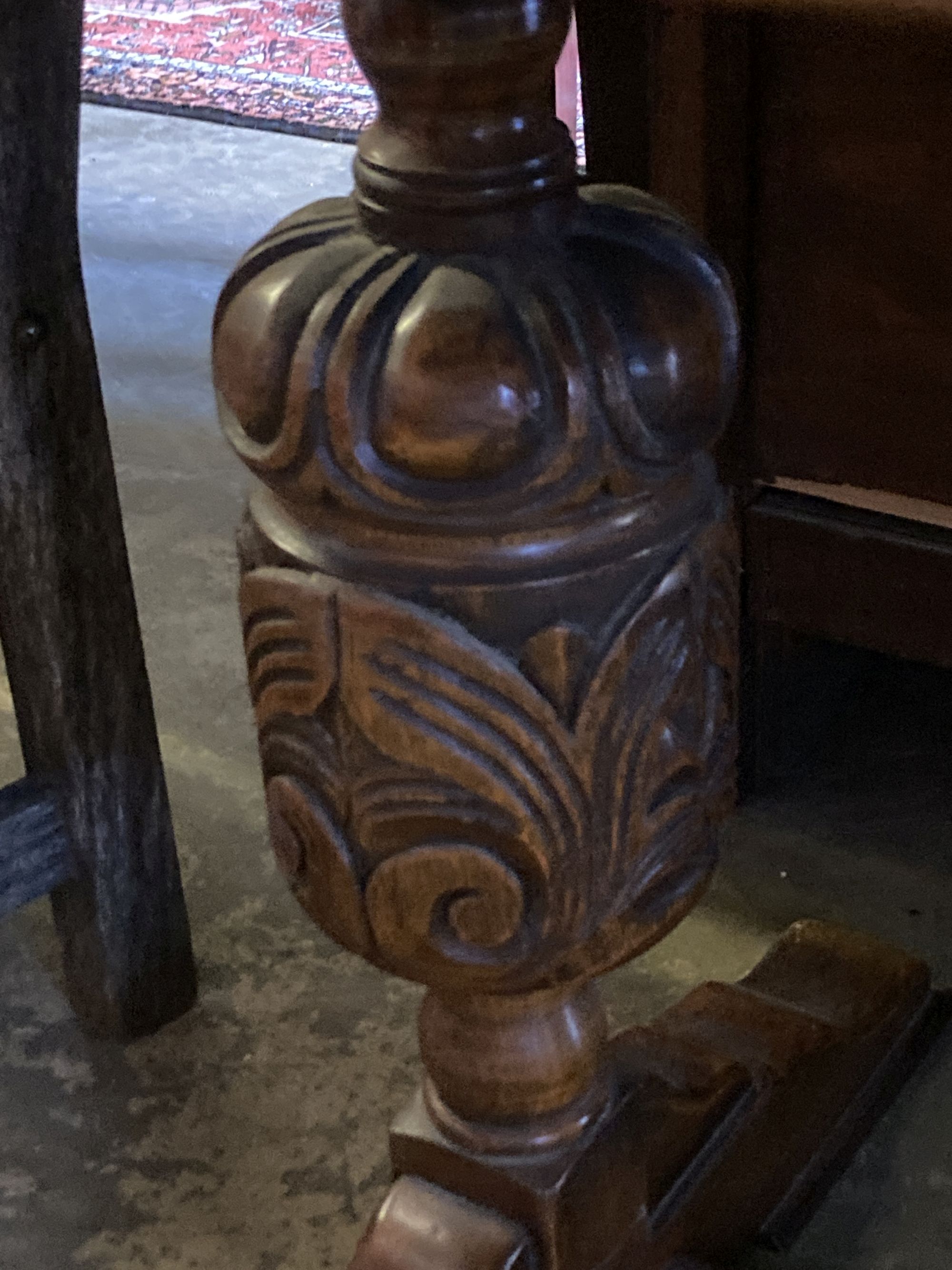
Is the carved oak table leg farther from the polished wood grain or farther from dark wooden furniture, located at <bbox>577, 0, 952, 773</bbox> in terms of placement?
dark wooden furniture, located at <bbox>577, 0, 952, 773</bbox>

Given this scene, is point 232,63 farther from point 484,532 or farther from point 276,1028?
point 484,532

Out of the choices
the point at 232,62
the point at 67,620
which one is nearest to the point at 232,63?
the point at 232,62

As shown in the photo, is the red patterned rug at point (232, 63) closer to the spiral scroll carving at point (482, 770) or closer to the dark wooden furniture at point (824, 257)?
the dark wooden furniture at point (824, 257)

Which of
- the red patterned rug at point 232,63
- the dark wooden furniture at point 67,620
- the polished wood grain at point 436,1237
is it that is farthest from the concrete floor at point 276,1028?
the red patterned rug at point 232,63

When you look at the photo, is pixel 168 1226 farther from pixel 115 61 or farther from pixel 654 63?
pixel 115 61

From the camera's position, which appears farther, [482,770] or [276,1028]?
[276,1028]

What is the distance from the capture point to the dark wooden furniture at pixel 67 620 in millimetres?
921

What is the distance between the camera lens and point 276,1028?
45.8 inches

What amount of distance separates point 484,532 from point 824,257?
0.55m

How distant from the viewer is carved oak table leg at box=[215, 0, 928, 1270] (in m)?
0.54

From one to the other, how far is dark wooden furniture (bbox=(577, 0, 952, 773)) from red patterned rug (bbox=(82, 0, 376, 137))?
105 inches

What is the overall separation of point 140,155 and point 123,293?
104cm

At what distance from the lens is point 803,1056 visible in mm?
955

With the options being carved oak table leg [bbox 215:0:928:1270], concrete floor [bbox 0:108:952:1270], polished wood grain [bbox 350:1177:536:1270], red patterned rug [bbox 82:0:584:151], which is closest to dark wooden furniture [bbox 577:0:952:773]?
concrete floor [bbox 0:108:952:1270]
